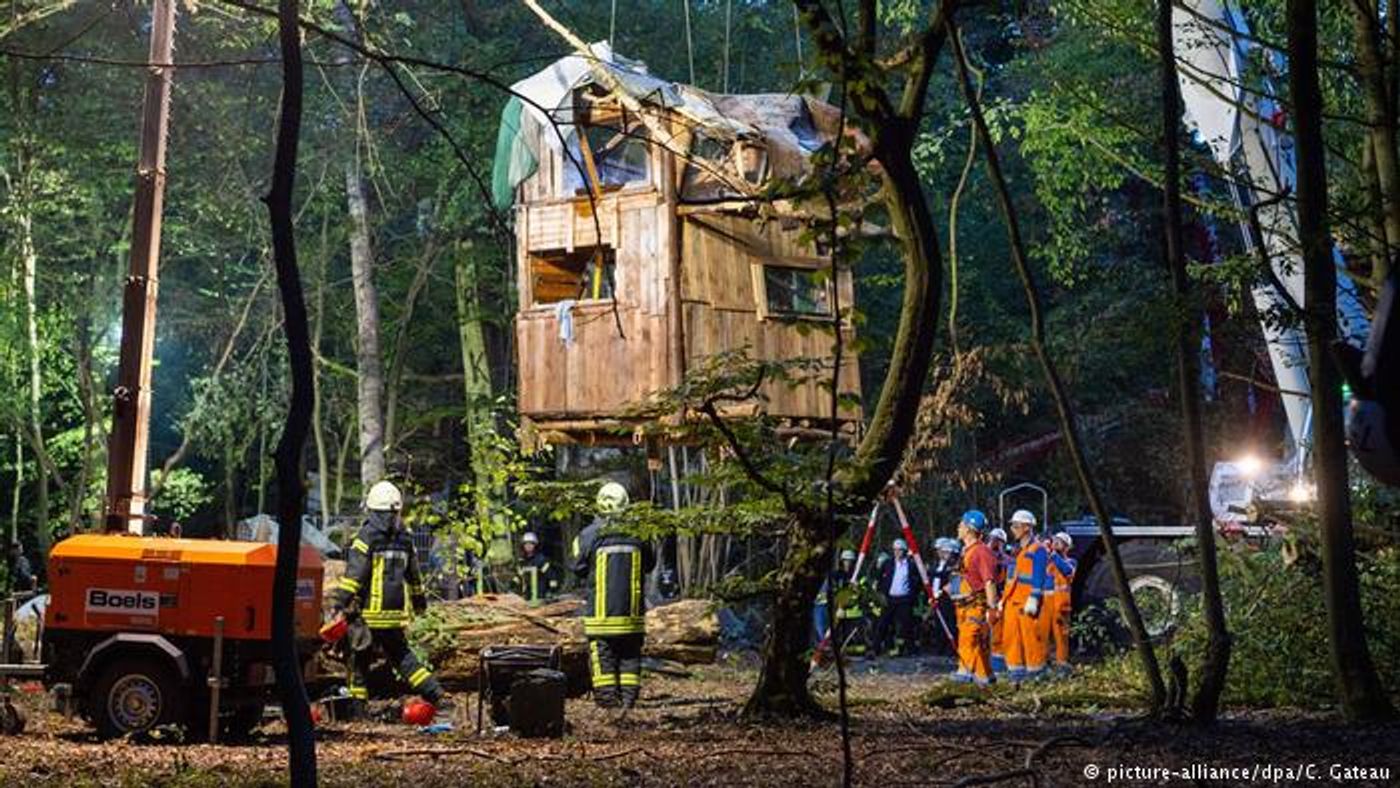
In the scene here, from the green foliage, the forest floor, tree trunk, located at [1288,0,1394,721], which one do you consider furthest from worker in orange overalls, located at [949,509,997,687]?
the green foliage

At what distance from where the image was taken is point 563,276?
20.5 metres

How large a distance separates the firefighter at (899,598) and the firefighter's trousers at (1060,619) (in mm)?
5614

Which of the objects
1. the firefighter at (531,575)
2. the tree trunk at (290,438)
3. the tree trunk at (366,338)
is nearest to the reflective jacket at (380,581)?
the tree trunk at (290,438)

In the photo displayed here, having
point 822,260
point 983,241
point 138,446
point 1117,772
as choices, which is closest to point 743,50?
point 983,241

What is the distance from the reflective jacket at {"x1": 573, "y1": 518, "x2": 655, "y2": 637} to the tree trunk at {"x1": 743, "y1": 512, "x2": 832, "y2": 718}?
2.69 m

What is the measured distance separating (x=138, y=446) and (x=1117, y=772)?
896 centimetres

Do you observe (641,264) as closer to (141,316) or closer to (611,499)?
(611,499)

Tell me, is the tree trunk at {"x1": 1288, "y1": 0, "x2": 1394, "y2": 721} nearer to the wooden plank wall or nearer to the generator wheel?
the generator wheel

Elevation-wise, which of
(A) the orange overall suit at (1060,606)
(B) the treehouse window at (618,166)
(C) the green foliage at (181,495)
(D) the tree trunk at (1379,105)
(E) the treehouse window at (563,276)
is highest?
(B) the treehouse window at (618,166)

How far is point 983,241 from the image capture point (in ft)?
122

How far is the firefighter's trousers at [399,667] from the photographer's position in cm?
1397

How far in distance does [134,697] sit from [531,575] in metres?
14.1

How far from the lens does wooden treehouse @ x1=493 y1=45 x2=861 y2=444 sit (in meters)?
18.9

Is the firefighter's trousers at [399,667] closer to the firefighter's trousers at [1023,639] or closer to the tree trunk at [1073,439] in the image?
the tree trunk at [1073,439]
